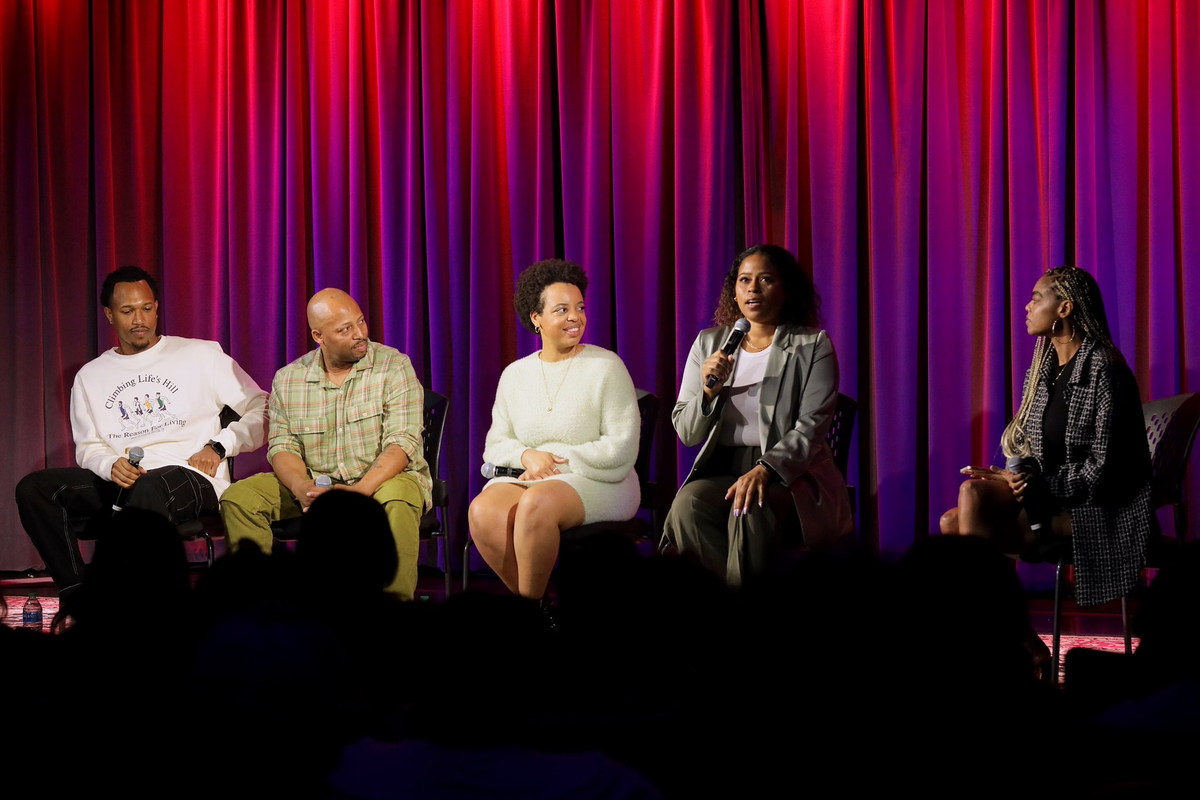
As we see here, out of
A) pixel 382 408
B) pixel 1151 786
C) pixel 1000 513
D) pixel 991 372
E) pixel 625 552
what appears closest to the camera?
pixel 1151 786

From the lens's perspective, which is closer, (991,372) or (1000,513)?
(1000,513)

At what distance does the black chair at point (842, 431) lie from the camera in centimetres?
393

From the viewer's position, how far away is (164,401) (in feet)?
14.4

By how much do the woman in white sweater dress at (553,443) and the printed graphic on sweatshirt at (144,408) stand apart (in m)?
1.40

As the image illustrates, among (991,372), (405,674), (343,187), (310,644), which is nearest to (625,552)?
(405,674)

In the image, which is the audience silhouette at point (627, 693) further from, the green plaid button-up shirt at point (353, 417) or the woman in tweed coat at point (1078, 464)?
the green plaid button-up shirt at point (353, 417)

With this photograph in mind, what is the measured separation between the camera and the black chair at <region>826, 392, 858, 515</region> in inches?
155

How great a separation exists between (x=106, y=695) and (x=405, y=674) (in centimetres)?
49

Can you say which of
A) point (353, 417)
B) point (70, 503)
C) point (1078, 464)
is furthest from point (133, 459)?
point (1078, 464)

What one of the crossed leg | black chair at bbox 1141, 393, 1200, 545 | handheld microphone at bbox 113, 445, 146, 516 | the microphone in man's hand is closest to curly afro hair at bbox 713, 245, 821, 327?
the microphone in man's hand

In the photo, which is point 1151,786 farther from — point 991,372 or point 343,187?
point 343,187

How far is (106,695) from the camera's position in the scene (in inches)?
56.4

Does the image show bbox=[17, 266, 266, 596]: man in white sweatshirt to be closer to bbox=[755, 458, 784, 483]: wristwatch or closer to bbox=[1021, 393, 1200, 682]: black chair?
bbox=[755, 458, 784, 483]: wristwatch

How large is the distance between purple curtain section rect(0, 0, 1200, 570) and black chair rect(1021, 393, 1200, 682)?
2.34ft
